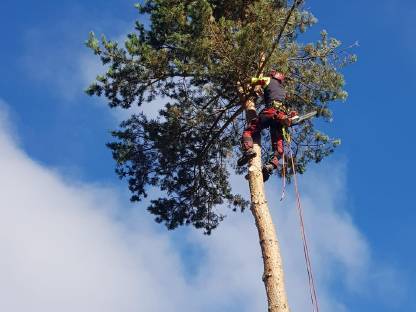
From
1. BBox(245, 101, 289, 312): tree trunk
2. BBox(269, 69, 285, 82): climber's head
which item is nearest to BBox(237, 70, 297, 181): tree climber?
BBox(269, 69, 285, 82): climber's head

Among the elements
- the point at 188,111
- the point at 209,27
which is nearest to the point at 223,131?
the point at 188,111

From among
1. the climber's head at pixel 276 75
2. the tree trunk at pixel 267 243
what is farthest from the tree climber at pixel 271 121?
the tree trunk at pixel 267 243

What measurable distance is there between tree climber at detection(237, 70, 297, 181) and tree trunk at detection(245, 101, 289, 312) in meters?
0.16

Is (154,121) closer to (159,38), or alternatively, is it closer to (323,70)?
(159,38)

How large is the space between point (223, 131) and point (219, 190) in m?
1.36

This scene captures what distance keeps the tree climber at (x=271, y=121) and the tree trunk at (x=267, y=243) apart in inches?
6.4

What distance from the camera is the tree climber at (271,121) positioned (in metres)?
9.95

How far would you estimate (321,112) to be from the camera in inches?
489

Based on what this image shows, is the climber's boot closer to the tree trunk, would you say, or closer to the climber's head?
the tree trunk

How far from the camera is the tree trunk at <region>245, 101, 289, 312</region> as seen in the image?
8.16 meters

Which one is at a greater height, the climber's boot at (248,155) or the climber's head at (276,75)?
the climber's head at (276,75)

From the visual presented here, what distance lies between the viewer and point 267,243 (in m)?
8.81

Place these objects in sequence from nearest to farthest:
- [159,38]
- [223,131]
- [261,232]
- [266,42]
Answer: [261,232]
[266,42]
[159,38]
[223,131]

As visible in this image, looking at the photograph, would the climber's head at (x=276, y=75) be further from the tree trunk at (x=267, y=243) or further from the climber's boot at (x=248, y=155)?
the climber's boot at (x=248, y=155)
